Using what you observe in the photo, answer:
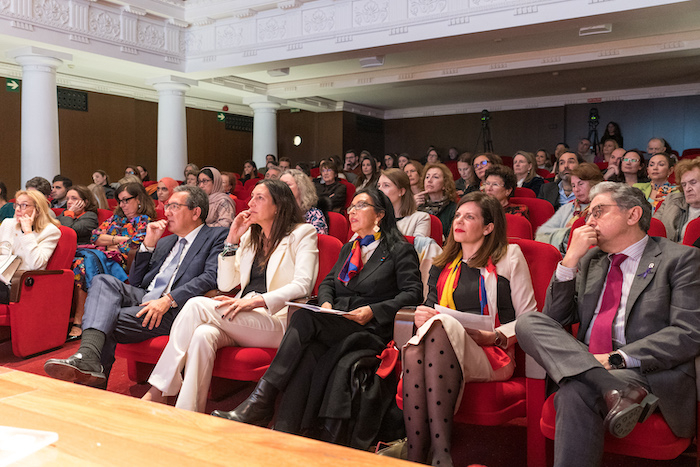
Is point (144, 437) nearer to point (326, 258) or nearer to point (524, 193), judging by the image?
point (326, 258)

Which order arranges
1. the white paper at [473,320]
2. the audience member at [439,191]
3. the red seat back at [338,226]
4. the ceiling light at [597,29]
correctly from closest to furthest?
1. the white paper at [473,320]
2. the red seat back at [338,226]
3. the audience member at [439,191]
4. the ceiling light at [597,29]

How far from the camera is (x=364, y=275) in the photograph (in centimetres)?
242

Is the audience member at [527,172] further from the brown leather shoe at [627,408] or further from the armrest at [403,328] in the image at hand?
the brown leather shoe at [627,408]

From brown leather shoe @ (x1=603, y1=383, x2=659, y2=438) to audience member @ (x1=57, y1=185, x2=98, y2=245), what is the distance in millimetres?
A: 3813

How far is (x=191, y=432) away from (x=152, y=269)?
198cm

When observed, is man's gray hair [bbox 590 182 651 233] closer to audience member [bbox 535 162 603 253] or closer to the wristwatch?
the wristwatch

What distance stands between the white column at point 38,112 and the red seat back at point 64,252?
4254 mm

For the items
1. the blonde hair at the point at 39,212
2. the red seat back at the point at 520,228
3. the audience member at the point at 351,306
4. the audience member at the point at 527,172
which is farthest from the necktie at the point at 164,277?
the audience member at the point at 527,172

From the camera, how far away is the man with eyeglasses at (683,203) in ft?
9.55

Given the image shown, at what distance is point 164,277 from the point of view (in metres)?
2.79

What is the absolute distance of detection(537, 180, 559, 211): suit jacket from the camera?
4.21 metres

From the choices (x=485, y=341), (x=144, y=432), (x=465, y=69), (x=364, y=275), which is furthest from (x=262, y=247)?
(x=465, y=69)

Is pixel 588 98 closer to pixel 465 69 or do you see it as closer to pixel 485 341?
pixel 465 69

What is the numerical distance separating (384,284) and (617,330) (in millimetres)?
903
